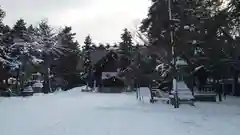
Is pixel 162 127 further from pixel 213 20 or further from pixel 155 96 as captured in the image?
pixel 155 96

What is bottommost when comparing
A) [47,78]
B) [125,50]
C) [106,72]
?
[47,78]

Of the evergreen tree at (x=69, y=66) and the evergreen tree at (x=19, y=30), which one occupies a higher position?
the evergreen tree at (x=19, y=30)

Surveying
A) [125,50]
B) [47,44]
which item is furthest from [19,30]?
[125,50]

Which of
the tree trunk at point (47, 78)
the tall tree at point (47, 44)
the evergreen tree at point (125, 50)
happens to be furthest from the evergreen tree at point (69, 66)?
the evergreen tree at point (125, 50)

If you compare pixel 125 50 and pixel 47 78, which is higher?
pixel 125 50

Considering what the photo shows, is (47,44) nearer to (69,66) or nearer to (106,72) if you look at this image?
(69,66)

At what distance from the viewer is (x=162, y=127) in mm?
11570

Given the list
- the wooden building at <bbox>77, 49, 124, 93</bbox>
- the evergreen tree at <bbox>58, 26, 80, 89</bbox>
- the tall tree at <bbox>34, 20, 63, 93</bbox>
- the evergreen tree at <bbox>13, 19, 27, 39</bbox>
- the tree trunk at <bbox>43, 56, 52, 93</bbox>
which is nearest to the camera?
the tree trunk at <bbox>43, 56, 52, 93</bbox>

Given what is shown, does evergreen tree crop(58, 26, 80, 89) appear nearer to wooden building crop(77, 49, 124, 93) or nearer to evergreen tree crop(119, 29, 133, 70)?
wooden building crop(77, 49, 124, 93)

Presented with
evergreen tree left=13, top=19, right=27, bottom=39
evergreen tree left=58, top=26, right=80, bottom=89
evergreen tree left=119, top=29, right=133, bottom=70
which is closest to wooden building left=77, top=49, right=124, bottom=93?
evergreen tree left=119, top=29, right=133, bottom=70

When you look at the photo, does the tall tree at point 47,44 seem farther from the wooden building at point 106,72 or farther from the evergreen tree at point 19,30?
the wooden building at point 106,72

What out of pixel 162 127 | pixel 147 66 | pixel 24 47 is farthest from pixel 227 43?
pixel 24 47

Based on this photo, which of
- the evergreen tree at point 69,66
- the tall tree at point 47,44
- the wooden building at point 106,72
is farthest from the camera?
the evergreen tree at point 69,66

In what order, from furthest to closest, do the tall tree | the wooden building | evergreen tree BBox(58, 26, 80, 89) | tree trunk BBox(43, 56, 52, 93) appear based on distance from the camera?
evergreen tree BBox(58, 26, 80, 89), the tall tree, the wooden building, tree trunk BBox(43, 56, 52, 93)
